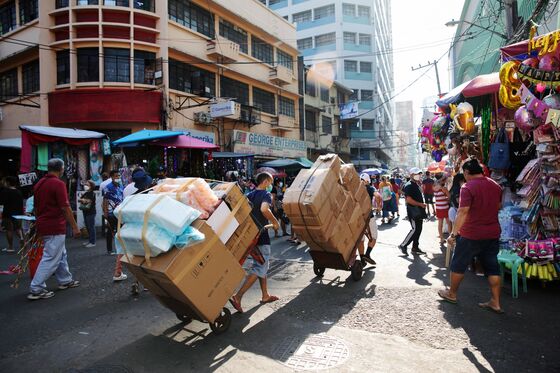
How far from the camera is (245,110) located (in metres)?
20.8

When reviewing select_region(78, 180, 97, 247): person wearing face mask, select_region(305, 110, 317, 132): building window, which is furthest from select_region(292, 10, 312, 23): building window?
select_region(78, 180, 97, 247): person wearing face mask

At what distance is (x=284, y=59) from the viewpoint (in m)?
26.6

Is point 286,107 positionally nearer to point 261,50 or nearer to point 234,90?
point 261,50

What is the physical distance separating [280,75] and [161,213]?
2238cm

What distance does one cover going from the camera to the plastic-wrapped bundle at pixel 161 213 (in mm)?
3281

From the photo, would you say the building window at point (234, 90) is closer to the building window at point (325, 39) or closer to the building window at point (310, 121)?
the building window at point (310, 121)

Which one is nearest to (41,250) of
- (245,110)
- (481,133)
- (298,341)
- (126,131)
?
(298,341)

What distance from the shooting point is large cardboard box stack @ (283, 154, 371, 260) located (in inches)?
199

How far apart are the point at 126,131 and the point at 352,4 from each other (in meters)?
40.0

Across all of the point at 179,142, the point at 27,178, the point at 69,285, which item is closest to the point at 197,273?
the point at 69,285

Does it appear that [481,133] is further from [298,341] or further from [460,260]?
[298,341]

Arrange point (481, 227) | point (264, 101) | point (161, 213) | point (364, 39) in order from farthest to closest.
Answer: point (364, 39)
point (264, 101)
point (481, 227)
point (161, 213)

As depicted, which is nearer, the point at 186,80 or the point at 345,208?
the point at 345,208

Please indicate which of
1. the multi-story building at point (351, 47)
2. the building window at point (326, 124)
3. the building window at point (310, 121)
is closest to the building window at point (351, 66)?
the multi-story building at point (351, 47)
